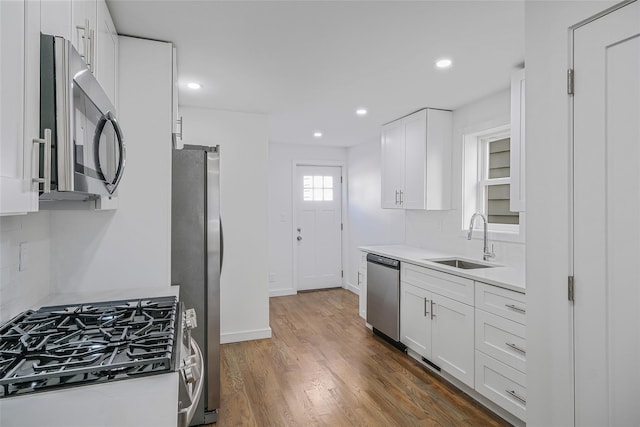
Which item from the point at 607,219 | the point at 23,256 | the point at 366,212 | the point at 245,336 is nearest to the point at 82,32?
the point at 23,256

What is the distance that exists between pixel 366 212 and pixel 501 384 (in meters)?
3.41

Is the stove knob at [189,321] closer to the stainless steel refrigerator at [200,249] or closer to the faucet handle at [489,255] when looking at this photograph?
the stainless steel refrigerator at [200,249]

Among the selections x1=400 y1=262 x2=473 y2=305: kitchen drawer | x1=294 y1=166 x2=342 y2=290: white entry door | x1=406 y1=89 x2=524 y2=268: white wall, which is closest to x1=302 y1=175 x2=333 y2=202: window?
x1=294 y1=166 x2=342 y2=290: white entry door

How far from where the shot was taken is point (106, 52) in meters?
1.73

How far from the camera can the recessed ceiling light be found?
2.42 m

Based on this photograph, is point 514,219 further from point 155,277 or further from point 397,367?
point 155,277

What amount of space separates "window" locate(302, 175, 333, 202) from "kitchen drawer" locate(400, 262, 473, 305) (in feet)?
9.04

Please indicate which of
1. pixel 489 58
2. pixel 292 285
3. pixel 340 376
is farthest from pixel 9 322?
pixel 292 285

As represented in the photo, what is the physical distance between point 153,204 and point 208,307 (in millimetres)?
737

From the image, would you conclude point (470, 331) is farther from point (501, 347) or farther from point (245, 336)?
point (245, 336)

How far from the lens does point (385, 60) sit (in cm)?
243

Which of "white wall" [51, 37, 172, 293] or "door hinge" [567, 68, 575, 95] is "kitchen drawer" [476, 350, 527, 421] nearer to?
"door hinge" [567, 68, 575, 95]

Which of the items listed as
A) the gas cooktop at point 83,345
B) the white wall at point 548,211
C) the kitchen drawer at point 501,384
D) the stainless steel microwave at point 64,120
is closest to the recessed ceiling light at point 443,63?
the white wall at point 548,211

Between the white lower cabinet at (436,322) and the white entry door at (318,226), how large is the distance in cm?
264
